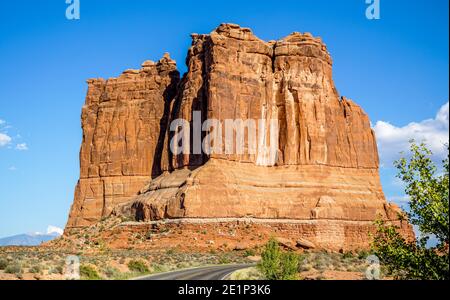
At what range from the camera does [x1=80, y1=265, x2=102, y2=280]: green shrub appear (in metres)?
31.4

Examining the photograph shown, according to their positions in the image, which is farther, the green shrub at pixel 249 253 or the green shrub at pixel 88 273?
the green shrub at pixel 249 253

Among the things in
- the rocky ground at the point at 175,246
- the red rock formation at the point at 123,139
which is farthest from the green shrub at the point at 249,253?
the red rock formation at the point at 123,139

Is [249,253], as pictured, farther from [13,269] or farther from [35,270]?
[13,269]

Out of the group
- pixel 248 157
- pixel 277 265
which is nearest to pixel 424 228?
pixel 277 265

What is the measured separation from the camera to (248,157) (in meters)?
83.9

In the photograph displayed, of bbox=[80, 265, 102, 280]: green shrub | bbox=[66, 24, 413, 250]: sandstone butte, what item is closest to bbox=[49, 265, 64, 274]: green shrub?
bbox=[80, 265, 102, 280]: green shrub

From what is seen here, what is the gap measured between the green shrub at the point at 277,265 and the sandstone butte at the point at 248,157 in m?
42.6

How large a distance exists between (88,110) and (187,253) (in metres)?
53.7

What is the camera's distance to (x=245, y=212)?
76938mm

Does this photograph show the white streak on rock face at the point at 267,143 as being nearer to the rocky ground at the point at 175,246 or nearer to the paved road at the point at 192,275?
the rocky ground at the point at 175,246

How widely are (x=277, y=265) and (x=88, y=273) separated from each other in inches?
388

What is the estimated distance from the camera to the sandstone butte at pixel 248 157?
77875 mm

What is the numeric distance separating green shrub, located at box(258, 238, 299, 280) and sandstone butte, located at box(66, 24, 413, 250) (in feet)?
140
